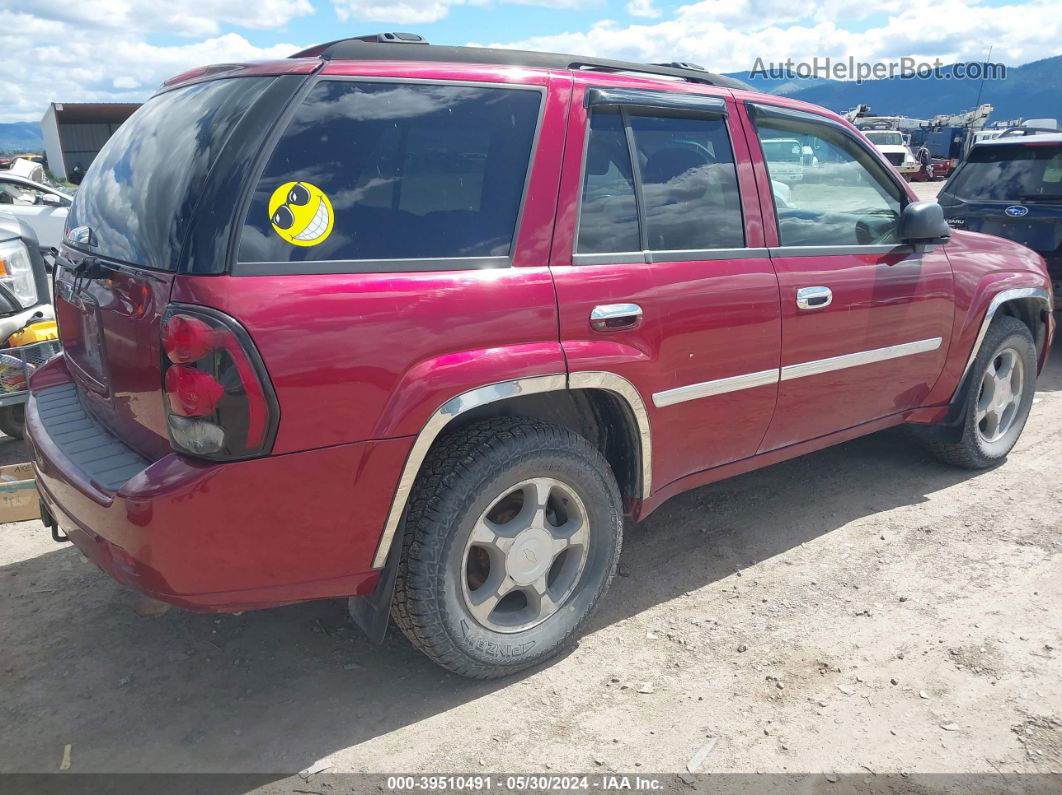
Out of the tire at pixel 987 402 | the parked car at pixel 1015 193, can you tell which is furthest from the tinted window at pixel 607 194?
the parked car at pixel 1015 193


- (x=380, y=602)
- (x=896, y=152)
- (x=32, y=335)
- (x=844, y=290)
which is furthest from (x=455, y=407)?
(x=896, y=152)

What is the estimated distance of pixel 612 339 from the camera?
9.26 ft

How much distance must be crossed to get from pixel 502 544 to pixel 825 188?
2179 mm

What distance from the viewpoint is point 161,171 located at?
2.49 m

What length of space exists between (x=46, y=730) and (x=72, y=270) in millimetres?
1454

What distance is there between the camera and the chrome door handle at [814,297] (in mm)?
3398

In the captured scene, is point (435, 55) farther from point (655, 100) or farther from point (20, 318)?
point (20, 318)

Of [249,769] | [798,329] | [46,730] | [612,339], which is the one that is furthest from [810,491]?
[46,730]

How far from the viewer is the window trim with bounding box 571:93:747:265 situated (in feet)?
9.27

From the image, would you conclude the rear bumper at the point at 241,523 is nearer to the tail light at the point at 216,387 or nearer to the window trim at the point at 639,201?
the tail light at the point at 216,387

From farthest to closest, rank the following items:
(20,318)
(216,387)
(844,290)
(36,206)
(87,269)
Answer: (36,206), (20,318), (844,290), (87,269), (216,387)

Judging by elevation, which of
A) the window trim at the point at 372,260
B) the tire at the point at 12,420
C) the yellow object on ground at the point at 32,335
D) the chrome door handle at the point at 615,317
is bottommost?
the tire at the point at 12,420

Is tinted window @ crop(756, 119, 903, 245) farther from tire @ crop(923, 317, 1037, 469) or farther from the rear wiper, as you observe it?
the rear wiper

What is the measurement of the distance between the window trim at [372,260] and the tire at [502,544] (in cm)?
53
